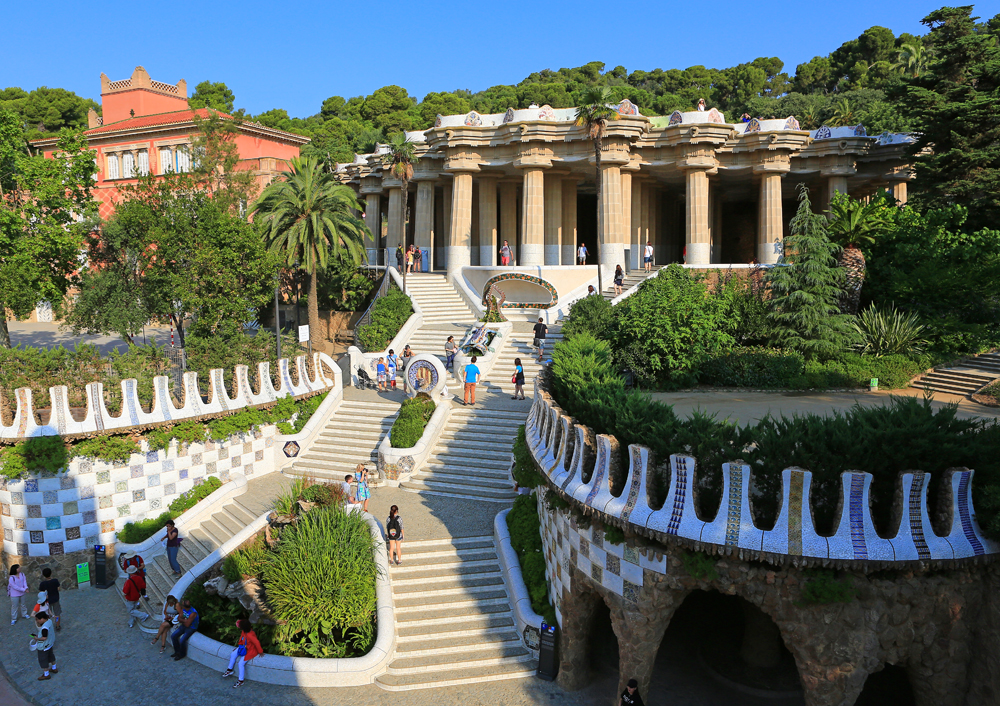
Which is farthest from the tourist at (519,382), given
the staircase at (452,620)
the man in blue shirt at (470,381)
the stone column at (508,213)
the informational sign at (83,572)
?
the stone column at (508,213)

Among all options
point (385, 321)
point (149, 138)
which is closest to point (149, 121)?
point (149, 138)

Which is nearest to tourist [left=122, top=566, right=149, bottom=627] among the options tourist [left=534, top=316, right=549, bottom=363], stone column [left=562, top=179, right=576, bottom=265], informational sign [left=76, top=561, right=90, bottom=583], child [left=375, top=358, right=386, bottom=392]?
informational sign [left=76, top=561, right=90, bottom=583]

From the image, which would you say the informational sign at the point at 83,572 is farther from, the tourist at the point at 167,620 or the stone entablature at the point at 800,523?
the stone entablature at the point at 800,523

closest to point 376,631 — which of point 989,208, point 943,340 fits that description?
point 943,340

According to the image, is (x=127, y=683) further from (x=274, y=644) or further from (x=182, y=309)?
(x=182, y=309)

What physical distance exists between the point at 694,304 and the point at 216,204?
19342mm

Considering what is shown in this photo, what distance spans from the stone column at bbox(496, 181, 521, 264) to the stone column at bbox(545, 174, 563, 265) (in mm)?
4579

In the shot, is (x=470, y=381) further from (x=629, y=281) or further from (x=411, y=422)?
(x=629, y=281)

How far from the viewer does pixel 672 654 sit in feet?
46.8

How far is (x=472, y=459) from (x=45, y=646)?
426 inches

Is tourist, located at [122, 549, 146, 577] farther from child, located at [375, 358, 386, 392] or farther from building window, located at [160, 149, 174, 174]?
building window, located at [160, 149, 174, 174]

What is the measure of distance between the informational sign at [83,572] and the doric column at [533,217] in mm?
24623

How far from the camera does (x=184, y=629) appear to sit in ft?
48.2

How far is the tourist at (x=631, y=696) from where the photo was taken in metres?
11.0
